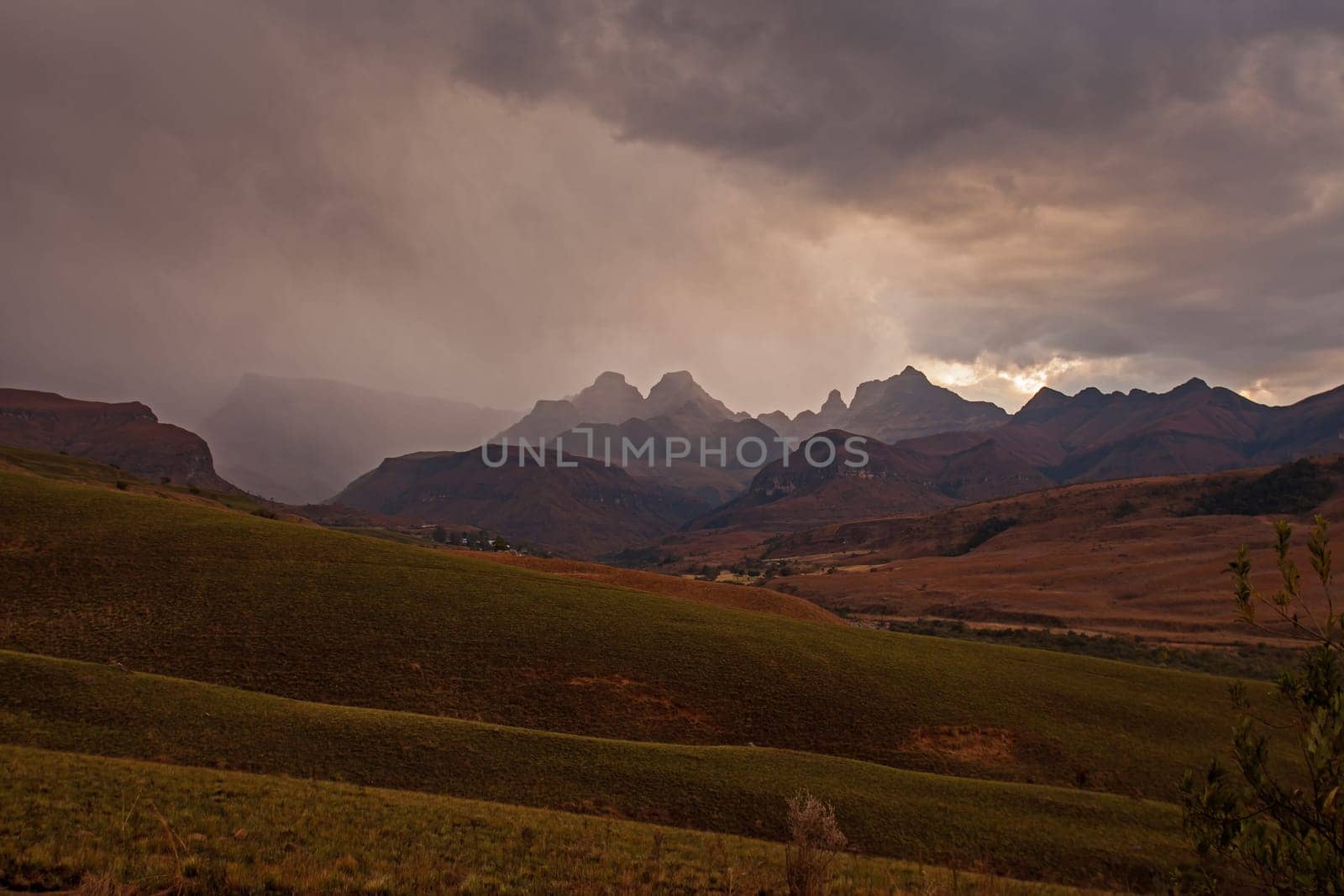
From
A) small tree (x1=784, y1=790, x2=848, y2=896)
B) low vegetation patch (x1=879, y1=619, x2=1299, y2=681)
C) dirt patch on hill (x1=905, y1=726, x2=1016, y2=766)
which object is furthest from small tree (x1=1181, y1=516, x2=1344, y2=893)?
low vegetation patch (x1=879, y1=619, x2=1299, y2=681)

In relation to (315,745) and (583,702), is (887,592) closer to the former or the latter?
(583,702)

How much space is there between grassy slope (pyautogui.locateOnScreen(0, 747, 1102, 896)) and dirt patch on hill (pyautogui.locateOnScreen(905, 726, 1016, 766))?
45.7 ft

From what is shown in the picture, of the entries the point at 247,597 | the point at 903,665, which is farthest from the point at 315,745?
the point at 903,665

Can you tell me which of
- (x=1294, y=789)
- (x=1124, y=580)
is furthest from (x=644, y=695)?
(x=1124, y=580)

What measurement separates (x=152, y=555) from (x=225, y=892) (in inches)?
1871

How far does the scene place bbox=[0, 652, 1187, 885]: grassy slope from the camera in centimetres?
2583

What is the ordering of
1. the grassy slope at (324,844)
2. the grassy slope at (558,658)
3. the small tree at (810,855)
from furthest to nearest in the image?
the grassy slope at (558,658)
the grassy slope at (324,844)
the small tree at (810,855)

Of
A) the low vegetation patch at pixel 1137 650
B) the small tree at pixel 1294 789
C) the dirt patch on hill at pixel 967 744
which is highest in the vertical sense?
the small tree at pixel 1294 789

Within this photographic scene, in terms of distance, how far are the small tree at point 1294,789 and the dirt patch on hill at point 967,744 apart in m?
27.9

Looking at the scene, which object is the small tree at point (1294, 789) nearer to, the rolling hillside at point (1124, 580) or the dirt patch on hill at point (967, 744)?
the dirt patch on hill at point (967, 744)

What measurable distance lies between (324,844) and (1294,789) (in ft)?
69.4

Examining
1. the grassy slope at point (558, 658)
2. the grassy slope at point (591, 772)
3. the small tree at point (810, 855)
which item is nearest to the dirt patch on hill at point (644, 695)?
the grassy slope at point (558, 658)

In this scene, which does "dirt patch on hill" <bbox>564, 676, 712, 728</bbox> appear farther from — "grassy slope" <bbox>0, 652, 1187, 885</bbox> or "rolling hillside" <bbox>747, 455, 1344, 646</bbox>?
"rolling hillside" <bbox>747, 455, 1344, 646</bbox>

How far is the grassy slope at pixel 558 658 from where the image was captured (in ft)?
121
